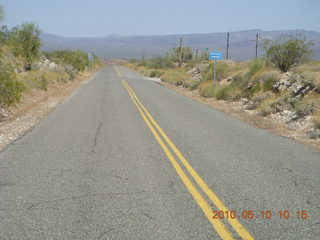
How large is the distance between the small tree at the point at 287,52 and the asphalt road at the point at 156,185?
36.0 ft

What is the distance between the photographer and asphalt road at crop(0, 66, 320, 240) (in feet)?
13.3

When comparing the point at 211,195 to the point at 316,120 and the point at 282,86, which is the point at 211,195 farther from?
the point at 282,86

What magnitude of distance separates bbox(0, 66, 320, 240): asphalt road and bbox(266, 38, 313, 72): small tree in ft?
36.0

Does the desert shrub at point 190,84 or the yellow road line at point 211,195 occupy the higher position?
the desert shrub at point 190,84

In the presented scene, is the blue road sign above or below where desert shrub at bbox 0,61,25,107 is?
above

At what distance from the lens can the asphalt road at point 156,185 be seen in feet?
13.3

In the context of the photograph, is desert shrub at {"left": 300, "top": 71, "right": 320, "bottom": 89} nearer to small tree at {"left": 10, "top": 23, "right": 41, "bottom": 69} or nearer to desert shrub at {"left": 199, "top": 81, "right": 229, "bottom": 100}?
desert shrub at {"left": 199, "top": 81, "right": 229, "bottom": 100}

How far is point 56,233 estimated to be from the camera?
12.9 feet

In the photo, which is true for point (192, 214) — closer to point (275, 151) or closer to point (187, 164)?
point (187, 164)

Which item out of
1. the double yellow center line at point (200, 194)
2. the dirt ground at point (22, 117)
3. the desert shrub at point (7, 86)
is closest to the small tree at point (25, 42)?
the dirt ground at point (22, 117)

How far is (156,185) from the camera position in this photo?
17.9 ft

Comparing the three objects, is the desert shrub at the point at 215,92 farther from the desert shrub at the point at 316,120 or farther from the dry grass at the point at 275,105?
the desert shrub at the point at 316,120
